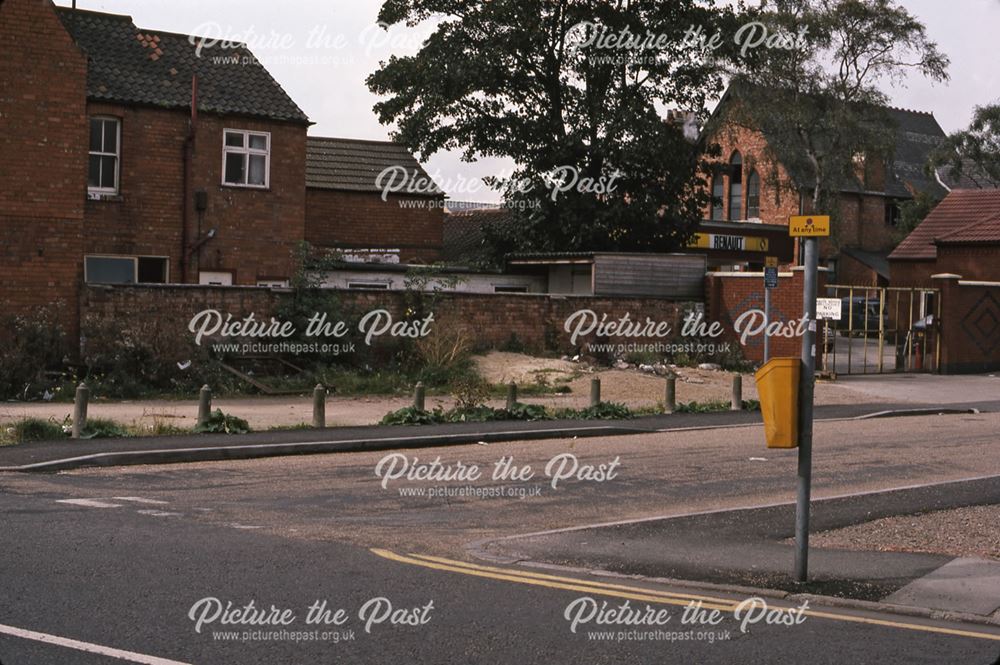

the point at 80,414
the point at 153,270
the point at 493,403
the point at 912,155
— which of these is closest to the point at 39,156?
the point at 153,270

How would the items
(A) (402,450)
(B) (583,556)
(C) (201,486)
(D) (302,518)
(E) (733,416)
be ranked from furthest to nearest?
1. (E) (733,416)
2. (A) (402,450)
3. (C) (201,486)
4. (D) (302,518)
5. (B) (583,556)

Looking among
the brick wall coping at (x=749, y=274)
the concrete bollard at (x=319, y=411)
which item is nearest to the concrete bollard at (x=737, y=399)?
the brick wall coping at (x=749, y=274)

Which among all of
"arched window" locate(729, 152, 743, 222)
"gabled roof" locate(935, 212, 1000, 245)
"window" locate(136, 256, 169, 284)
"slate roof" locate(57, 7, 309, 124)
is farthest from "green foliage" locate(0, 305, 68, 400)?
"arched window" locate(729, 152, 743, 222)

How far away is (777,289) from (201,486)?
22164 millimetres

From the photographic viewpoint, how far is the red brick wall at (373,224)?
3856cm

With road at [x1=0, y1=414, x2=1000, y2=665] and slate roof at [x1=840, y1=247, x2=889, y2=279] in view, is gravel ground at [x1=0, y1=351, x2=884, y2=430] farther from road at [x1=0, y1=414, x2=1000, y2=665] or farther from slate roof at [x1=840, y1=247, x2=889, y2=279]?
slate roof at [x1=840, y1=247, x2=889, y2=279]

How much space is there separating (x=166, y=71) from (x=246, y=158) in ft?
9.78

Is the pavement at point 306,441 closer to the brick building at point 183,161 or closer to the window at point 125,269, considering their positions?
the brick building at point 183,161

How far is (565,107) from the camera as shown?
4019 cm

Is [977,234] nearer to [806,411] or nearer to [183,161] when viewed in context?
[183,161]

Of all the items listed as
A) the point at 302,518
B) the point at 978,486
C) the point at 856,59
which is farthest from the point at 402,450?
the point at 856,59

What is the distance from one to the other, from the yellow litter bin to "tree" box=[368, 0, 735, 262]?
31.2 m

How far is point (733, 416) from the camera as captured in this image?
22.8 meters

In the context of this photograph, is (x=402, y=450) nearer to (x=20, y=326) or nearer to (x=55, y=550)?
(x=55, y=550)
